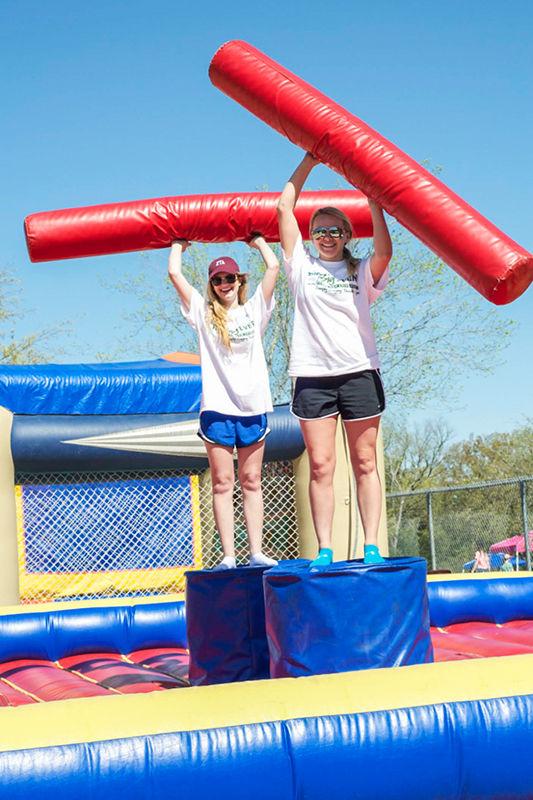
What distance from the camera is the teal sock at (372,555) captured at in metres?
3.55

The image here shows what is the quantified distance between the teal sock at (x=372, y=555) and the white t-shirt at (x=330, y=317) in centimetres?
65

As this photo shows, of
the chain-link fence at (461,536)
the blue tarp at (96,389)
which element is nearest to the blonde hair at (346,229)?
the blue tarp at (96,389)

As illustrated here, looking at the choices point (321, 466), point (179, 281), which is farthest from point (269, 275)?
point (321, 466)

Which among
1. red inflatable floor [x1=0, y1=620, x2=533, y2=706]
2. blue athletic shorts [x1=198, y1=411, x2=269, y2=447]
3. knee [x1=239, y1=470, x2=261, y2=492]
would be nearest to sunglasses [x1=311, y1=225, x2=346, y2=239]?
blue athletic shorts [x1=198, y1=411, x2=269, y2=447]

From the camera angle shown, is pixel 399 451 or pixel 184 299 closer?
pixel 184 299

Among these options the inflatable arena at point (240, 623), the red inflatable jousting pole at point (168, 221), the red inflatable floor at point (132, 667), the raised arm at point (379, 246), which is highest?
the red inflatable jousting pole at point (168, 221)

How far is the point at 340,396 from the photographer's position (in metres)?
3.69

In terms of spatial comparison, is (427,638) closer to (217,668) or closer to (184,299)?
(217,668)

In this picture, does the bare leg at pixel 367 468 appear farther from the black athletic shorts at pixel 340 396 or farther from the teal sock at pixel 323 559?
the teal sock at pixel 323 559

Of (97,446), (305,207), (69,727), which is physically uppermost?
(305,207)

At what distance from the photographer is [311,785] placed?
277cm

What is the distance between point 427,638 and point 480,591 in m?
2.74

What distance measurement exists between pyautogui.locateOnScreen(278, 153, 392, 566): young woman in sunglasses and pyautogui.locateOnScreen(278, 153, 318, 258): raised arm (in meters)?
0.10

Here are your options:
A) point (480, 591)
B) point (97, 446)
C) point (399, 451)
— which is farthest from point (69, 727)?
point (399, 451)
